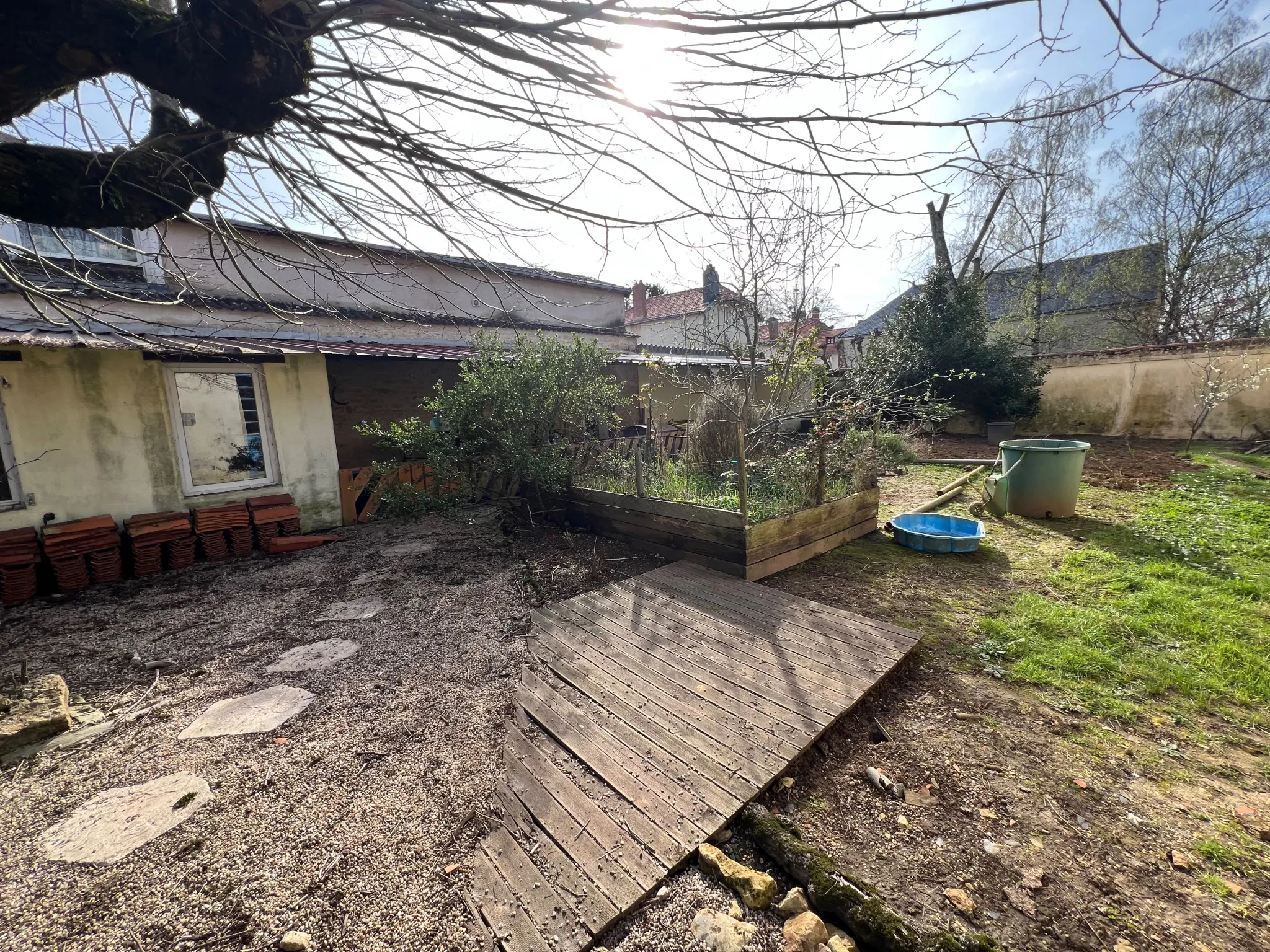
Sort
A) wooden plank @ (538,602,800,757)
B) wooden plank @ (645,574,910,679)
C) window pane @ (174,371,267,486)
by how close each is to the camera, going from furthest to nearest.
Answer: window pane @ (174,371,267,486) < wooden plank @ (645,574,910,679) < wooden plank @ (538,602,800,757)

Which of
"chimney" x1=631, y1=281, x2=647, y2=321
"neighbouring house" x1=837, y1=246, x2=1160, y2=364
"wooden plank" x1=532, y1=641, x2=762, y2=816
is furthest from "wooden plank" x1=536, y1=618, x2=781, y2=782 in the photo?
"chimney" x1=631, y1=281, x2=647, y2=321

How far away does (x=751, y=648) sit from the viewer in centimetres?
316

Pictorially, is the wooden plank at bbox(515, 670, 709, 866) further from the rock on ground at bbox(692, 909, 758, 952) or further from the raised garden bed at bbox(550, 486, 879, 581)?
the raised garden bed at bbox(550, 486, 879, 581)

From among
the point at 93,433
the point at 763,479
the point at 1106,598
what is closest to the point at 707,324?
the point at 763,479

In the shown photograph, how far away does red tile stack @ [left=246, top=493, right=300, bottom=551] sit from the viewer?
5.94 m

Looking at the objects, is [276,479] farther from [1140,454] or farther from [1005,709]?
[1140,454]

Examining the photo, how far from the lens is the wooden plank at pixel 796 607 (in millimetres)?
3244

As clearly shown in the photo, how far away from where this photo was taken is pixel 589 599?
4.03 m

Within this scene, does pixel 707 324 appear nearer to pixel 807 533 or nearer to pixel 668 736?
pixel 807 533

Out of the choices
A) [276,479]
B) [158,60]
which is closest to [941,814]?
[158,60]

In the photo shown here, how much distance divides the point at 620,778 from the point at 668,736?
1.13ft

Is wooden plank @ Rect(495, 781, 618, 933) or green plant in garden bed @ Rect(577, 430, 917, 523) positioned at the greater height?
green plant in garden bed @ Rect(577, 430, 917, 523)

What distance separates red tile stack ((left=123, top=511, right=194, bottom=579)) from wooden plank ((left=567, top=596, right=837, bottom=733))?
4898 mm

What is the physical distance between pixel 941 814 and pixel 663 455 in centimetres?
456
